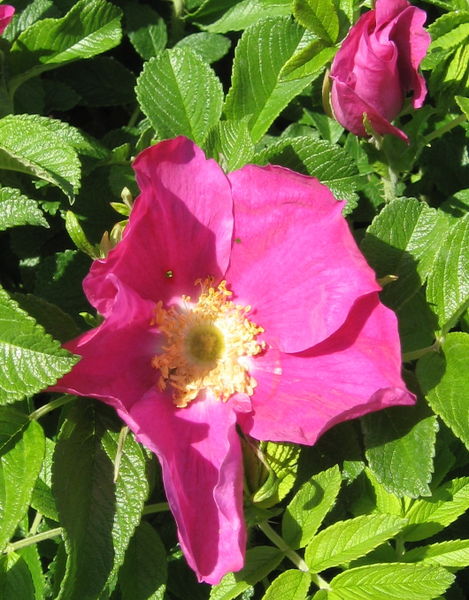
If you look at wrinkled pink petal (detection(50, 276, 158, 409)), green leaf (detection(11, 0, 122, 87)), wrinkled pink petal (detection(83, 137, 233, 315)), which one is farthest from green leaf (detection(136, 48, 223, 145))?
wrinkled pink petal (detection(50, 276, 158, 409))

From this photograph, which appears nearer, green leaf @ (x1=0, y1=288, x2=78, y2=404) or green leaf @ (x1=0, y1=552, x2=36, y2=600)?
green leaf @ (x1=0, y1=288, x2=78, y2=404)

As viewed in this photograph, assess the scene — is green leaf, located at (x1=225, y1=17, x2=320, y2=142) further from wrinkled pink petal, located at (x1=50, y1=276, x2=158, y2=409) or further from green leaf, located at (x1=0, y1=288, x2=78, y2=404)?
green leaf, located at (x1=0, y1=288, x2=78, y2=404)

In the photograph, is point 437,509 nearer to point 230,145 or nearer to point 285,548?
point 285,548

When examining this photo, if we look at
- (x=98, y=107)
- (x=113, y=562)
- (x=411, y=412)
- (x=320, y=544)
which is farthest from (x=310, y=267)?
(x=98, y=107)

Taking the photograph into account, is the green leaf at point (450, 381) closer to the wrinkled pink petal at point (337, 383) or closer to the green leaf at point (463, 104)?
the wrinkled pink petal at point (337, 383)

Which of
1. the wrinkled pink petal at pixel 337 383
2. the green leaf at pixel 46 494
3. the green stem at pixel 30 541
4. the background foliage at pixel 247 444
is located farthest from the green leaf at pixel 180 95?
the green stem at pixel 30 541

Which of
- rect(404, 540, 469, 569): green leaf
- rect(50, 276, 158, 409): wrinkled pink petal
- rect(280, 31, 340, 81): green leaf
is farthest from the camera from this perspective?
rect(280, 31, 340, 81): green leaf

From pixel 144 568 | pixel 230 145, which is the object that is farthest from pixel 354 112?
pixel 144 568
